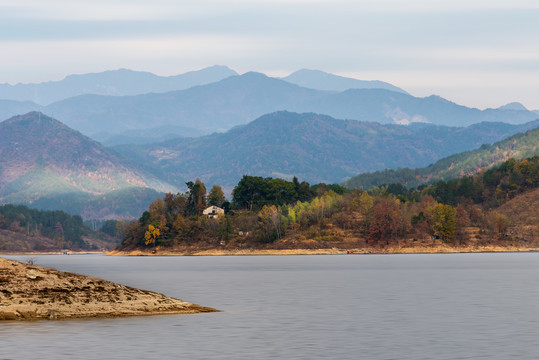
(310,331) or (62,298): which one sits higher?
(62,298)

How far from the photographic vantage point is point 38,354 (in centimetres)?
5409

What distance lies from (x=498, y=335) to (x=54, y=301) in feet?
126

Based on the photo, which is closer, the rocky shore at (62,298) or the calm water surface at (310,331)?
Result: the calm water surface at (310,331)

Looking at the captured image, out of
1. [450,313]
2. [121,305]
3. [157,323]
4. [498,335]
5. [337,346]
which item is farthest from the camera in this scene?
[450,313]

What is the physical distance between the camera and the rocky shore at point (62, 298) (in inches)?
2835

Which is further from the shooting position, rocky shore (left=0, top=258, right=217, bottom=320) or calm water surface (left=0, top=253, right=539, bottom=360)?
rocky shore (left=0, top=258, right=217, bottom=320)

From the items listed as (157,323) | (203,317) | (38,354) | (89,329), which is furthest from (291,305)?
(38,354)

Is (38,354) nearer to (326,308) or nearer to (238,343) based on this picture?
(238,343)

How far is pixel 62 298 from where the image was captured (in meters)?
73.9

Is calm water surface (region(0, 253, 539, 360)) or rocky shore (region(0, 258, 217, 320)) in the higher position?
rocky shore (region(0, 258, 217, 320))

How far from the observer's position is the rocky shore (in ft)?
236

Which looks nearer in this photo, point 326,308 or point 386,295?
point 326,308

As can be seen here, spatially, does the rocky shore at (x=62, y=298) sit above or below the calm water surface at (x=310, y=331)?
above

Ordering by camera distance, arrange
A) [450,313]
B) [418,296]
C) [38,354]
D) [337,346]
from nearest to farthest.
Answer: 1. [38,354]
2. [337,346]
3. [450,313]
4. [418,296]
